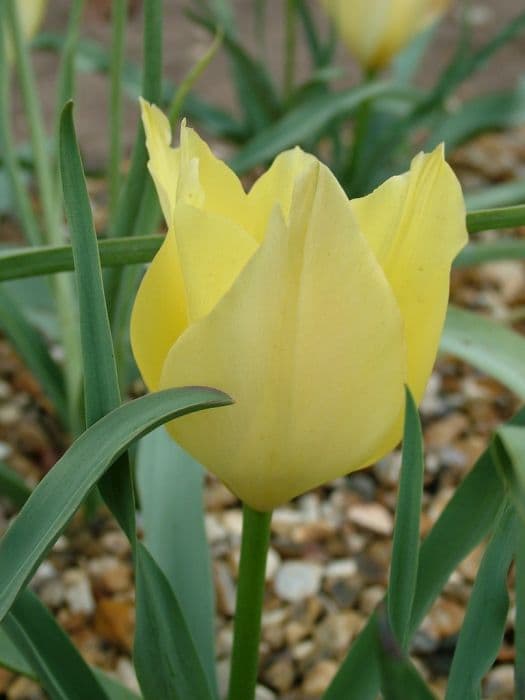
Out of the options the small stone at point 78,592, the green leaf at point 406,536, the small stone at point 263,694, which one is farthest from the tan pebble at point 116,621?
the green leaf at point 406,536

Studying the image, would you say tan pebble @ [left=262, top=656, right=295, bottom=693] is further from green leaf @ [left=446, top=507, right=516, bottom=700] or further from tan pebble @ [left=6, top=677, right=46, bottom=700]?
green leaf @ [left=446, top=507, right=516, bottom=700]

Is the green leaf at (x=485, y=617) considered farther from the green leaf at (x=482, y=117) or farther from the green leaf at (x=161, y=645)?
the green leaf at (x=482, y=117)

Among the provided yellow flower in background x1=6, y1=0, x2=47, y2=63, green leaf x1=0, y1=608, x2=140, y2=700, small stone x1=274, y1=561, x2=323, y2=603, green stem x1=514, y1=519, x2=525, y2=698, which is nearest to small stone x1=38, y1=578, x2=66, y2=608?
small stone x1=274, y1=561, x2=323, y2=603

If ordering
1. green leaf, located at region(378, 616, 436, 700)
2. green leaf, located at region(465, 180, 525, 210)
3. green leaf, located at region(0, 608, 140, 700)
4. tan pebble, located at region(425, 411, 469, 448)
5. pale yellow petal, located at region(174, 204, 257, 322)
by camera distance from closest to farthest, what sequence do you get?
green leaf, located at region(378, 616, 436, 700)
pale yellow petal, located at region(174, 204, 257, 322)
green leaf, located at region(0, 608, 140, 700)
tan pebble, located at region(425, 411, 469, 448)
green leaf, located at region(465, 180, 525, 210)

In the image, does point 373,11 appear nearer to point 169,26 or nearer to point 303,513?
point 303,513

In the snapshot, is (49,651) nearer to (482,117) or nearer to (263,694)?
(263,694)

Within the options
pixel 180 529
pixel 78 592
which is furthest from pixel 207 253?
pixel 78 592
